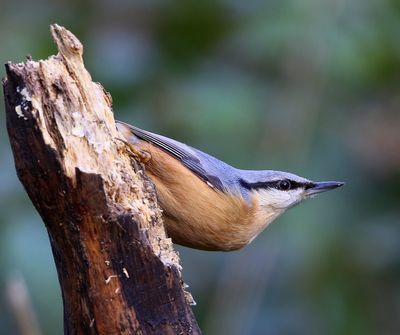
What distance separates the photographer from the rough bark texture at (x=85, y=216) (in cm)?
275

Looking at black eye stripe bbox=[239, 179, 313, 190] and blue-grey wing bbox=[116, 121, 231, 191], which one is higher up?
black eye stripe bbox=[239, 179, 313, 190]

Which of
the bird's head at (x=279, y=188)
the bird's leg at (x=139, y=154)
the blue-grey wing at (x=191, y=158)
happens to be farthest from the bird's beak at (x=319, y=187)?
the bird's leg at (x=139, y=154)

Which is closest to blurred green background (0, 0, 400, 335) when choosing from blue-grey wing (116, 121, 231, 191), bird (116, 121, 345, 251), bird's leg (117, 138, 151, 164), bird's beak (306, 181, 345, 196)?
bird's beak (306, 181, 345, 196)

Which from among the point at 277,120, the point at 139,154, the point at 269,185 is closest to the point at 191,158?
the point at 139,154

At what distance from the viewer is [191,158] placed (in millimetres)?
3916

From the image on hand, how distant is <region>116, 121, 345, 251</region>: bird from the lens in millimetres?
3809

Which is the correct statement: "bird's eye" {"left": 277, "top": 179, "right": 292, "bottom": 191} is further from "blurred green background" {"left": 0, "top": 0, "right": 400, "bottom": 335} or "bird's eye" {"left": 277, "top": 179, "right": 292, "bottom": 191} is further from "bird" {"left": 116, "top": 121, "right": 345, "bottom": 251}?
"blurred green background" {"left": 0, "top": 0, "right": 400, "bottom": 335}

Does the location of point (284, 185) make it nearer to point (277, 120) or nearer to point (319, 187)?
point (319, 187)

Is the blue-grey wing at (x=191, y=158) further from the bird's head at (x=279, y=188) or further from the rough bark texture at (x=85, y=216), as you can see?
the rough bark texture at (x=85, y=216)

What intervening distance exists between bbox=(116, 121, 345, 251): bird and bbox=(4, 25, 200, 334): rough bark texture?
0.67m

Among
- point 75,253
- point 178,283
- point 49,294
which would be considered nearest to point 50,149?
point 75,253

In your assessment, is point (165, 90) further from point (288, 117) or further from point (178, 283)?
point (178, 283)

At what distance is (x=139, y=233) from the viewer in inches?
113

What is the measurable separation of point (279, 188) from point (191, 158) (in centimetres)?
62
